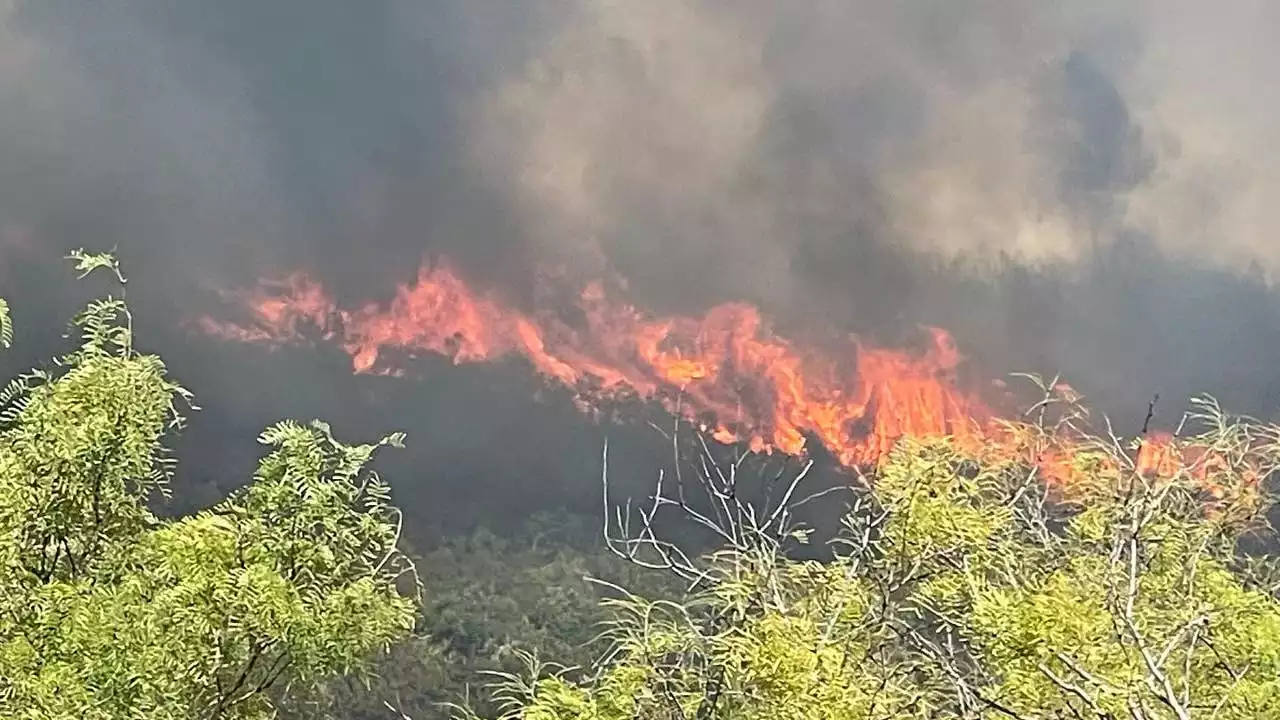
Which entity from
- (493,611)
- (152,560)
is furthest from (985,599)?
(493,611)

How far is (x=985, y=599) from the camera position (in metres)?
4.85

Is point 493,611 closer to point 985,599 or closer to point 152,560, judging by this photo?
point 152,560

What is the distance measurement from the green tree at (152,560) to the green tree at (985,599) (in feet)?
3.88

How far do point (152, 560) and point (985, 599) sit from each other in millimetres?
4332

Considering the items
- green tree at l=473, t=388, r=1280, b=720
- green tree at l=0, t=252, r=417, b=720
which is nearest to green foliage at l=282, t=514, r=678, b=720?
green tree at l=473, t=388, r=1280, b=720

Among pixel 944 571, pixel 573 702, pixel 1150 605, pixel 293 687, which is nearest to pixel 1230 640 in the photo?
pixel 1150 605

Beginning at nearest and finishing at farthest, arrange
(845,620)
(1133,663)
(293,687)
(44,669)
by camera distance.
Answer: (1133,663) < (44,669) < (845,620) < (293,687)

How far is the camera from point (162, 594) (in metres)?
5.86

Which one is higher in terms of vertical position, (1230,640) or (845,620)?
(845,620)

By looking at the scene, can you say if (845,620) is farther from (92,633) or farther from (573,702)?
(92,633)

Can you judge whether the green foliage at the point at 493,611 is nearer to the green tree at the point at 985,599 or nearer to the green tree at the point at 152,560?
the green tree at the point at 985,599

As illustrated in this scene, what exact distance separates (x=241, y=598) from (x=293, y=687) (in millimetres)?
1514

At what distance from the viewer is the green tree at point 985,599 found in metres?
4.79

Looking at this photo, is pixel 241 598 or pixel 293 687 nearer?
pixel 241 598
